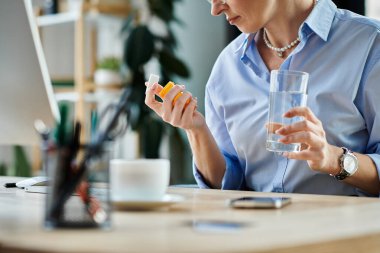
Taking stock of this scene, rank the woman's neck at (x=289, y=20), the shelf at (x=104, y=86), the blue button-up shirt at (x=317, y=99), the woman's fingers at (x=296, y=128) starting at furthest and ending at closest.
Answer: the shelf at (x=104, y=86) < the woman's neck at (x=289, y=20) < the blue button-up shirt at (x=317, y=99) < the woman's fingers at (x=296, y=128)

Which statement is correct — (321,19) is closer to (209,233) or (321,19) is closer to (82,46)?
(209,233)

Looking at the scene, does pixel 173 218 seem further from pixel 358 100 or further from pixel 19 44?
pixel 358 100

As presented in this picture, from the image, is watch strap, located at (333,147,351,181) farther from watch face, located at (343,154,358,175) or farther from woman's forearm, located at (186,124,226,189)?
woman's forearm, located at (186,124,226,189)

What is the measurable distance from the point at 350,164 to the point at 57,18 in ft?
11.5

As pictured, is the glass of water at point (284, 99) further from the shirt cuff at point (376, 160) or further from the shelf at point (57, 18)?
the shelf at point (57, 18)

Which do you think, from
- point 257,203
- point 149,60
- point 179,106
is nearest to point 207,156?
point 179,106

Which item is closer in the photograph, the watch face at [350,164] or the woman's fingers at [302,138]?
the woman's fingers at [302,138]

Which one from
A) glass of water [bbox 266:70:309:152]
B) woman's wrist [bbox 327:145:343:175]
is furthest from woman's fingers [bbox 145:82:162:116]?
woman's wrist [bbox 327:145:343:175]

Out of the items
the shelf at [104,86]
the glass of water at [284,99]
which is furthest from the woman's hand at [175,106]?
the shelf at [104,86]

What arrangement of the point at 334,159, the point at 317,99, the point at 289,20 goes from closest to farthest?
the point at 334,159 → the point at 317,99 → the point at 289,20

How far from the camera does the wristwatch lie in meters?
1.52

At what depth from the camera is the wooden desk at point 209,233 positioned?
72 centimetres

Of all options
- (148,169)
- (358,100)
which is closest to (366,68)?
(358,100)

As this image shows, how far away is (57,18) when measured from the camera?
4695 mm
